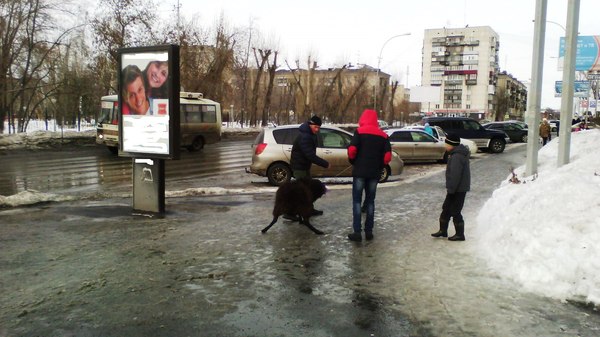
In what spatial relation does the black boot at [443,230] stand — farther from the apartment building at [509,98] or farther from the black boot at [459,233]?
the apartment building at [509,98]

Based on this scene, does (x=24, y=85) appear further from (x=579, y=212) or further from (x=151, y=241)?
(x=579, y=212)

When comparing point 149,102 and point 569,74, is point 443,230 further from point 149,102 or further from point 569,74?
A: point 149,102

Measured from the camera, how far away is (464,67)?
122 meters

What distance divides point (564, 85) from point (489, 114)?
123225mm

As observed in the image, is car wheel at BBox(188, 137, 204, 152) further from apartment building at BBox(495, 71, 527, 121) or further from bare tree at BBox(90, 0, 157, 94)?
apartment building at BBox(495, 71, 527, 121)

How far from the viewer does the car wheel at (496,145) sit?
25.9 metres

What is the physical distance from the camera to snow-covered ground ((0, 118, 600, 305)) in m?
4.52

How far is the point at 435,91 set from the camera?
8006cm

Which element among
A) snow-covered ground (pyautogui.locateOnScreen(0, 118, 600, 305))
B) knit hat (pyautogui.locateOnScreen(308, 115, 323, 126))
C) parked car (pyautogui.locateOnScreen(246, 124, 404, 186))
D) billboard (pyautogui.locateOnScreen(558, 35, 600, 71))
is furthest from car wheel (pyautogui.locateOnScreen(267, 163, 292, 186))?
billboard (pyautogui.locateOnScreen(558, 35, 600, 71))

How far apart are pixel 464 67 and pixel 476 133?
103981 millimetres

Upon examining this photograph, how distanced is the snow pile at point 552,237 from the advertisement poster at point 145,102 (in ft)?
16.8

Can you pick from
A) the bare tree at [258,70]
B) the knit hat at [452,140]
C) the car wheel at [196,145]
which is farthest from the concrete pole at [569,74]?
the bare tree at [258,70]

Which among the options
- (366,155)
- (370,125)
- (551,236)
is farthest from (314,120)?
(551,236)

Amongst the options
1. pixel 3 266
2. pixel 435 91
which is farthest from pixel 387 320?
pixel 435 91
